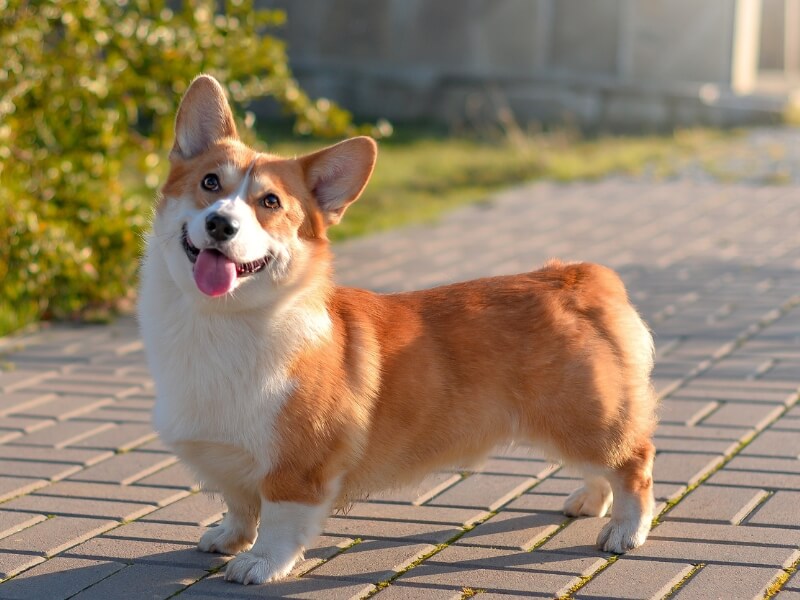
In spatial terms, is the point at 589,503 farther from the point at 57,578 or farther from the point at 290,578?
the point at 57,578

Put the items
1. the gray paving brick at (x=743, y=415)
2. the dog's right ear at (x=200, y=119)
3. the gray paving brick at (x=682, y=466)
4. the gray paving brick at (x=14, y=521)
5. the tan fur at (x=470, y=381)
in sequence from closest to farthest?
the tan fur at (x=470, y=381) < the dog's right ear at (x=200, y=119) < the gray paving brick at (x=14, y=521) < the gray paving brick at (x=682, y=466) < the gray paving brick at (x=743, y=415)

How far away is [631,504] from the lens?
12.7 feet

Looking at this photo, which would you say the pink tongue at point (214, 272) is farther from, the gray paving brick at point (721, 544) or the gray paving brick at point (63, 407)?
the gray paving brick at point (63, 407)

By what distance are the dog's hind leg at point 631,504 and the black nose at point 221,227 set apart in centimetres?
143

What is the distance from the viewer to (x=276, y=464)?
11.8 feet

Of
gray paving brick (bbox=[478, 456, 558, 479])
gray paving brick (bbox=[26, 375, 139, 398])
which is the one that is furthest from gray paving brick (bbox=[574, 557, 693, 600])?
gray paving brick (bbox=[26, 375, 139, 398])

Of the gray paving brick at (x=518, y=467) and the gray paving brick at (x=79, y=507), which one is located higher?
the gray paving brick at (x=79, y=507)

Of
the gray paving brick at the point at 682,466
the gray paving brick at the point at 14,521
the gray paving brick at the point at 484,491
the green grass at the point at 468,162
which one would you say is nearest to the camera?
the gray paving brick at the point at 14,521

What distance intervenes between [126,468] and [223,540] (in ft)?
3.10

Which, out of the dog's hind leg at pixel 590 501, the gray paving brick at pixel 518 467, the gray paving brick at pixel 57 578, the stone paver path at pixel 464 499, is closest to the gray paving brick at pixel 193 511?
the stone paver path at pixel 464 499

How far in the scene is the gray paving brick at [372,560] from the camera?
3.64 m

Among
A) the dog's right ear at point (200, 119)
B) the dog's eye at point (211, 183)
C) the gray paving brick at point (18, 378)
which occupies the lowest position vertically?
the gray paving brick at point (18, 378)

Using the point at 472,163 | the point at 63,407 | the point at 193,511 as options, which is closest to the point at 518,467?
the point at 193,511

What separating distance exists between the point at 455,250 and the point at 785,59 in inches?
497
